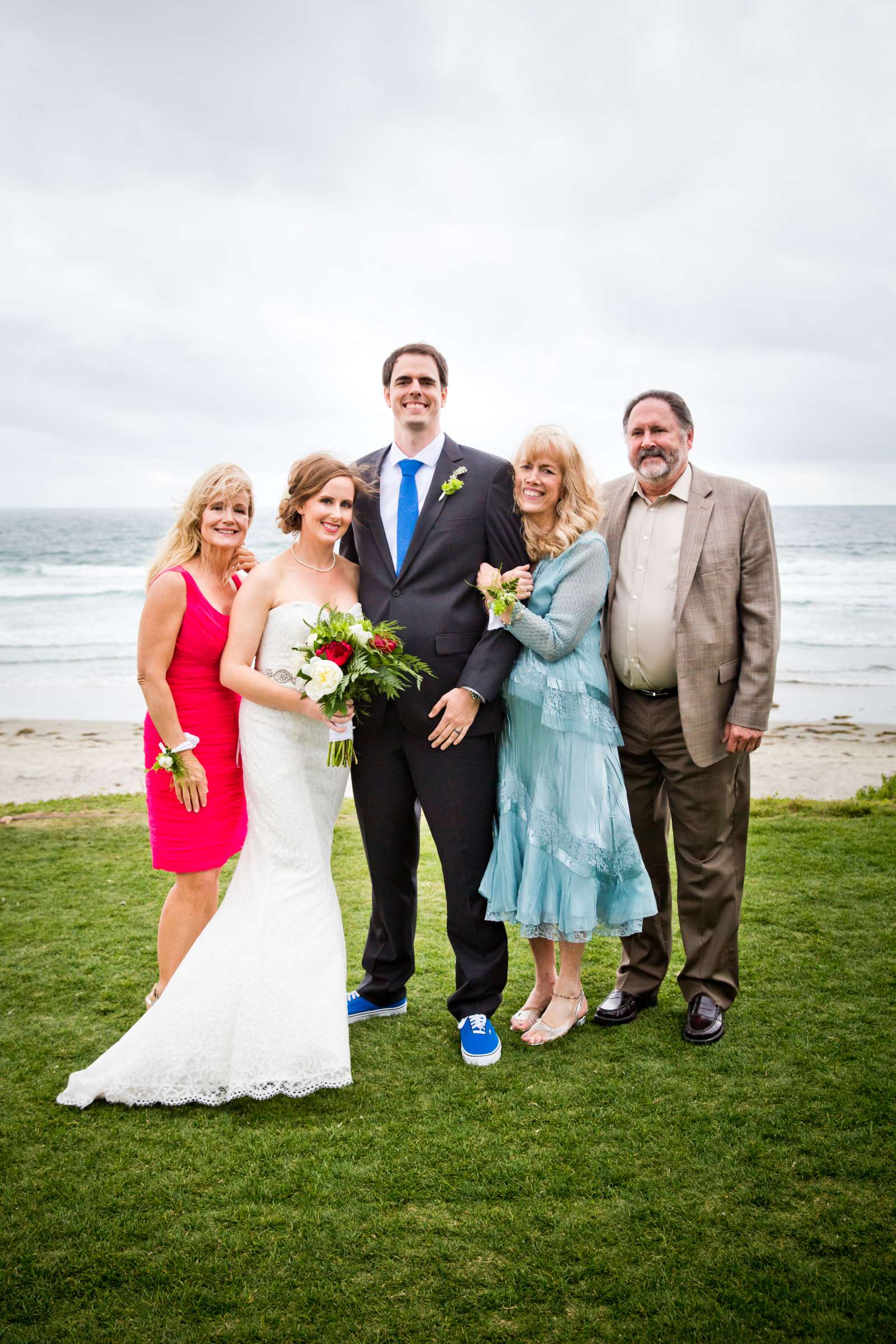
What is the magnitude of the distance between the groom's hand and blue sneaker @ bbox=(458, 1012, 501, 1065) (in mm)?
1111

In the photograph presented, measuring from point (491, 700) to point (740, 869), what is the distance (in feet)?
4.36

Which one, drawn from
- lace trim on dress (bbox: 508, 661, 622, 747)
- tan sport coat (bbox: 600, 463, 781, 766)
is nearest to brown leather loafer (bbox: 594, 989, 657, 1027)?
tan sport coat (bbox: 600, 463, 781, 766)

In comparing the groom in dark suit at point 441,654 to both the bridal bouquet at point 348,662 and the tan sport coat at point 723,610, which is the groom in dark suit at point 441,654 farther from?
the tan sport coat at point 723,610

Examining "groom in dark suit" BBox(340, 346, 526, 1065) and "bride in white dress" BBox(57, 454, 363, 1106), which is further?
"groom in dark suit" BBox(340, 346, 526, 1065)

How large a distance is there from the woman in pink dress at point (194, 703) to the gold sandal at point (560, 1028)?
145 centimetres

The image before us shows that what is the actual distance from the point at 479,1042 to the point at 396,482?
2245mm

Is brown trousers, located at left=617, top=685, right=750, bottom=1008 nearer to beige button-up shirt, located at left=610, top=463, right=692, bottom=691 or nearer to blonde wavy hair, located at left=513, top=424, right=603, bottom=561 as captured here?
beige button-up shirt, located at left=610, top=463, right=692, bottom=691

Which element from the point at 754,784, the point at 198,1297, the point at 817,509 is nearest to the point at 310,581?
the point at 198,1297

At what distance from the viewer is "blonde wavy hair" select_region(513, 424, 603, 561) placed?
3.42 meters

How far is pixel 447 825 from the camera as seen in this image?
3506mm

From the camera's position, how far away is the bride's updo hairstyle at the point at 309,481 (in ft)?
11.2

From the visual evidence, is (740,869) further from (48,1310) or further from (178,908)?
(48,1310)

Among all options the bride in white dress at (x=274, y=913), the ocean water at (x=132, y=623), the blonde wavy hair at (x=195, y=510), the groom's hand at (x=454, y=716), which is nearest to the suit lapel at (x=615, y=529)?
the groom's hand at (x=454, y=716)

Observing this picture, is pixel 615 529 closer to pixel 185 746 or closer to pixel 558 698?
pixel 558 698
